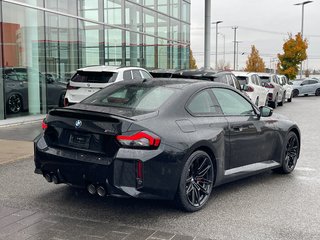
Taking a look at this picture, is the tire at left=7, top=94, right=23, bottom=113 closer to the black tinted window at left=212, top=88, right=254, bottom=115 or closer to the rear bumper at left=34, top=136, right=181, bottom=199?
the black tinted window at left=212, top=88, right=254, bottom=115

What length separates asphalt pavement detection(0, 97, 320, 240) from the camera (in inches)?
174

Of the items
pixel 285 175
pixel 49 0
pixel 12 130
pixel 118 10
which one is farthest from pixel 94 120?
pixel 118 10

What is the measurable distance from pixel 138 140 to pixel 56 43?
12048 millimetres

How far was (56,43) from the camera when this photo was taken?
51.4 feet

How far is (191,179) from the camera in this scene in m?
5.02

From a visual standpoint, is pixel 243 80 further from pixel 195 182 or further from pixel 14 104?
pixel 195 182

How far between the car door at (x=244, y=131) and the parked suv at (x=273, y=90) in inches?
558

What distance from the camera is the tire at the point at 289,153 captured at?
6.79 metres

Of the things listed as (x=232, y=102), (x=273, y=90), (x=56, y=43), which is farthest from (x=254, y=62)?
(x=232, y=102)

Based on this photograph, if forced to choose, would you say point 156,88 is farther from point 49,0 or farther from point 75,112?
point 49,0

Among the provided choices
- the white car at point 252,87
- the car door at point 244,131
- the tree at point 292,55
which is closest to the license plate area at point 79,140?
the car door at point 244,131

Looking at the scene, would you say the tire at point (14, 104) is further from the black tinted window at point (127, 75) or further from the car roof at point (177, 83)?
the car roof at point (177, 83)

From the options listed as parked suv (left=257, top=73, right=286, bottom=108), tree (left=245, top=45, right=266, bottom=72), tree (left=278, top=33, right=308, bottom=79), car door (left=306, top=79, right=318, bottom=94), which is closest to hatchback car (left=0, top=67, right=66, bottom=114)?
parked suv (left=257, top=73, right=286, bottom=108)

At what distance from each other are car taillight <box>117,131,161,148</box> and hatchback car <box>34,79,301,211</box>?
0.01m
